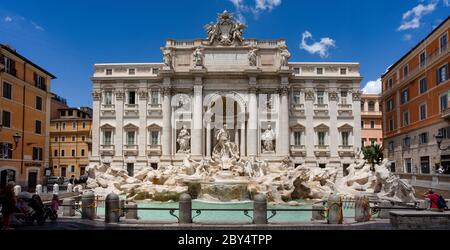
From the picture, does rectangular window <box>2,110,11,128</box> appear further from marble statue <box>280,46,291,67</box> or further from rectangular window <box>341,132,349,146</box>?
rectangular window <box>341,132,349,146</box>

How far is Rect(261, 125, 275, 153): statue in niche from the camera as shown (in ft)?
122

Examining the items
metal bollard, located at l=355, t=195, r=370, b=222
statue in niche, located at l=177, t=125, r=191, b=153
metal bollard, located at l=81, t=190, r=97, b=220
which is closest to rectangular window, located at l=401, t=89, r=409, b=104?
statue in niche, located at l=177, t=125, r=191, b=153

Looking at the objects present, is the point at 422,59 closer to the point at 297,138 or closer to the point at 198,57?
the point at 297,138

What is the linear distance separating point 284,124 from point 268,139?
2.39 meters

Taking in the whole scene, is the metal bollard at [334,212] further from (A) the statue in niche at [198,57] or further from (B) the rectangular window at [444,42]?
(A) the statue in niche at [198,57]

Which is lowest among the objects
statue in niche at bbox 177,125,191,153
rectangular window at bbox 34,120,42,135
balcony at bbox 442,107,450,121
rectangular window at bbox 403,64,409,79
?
statue in niche at bbox 177,125,191,153

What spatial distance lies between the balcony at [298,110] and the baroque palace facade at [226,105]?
0.38ft

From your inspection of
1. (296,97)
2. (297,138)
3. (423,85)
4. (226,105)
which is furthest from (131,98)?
(423,85)

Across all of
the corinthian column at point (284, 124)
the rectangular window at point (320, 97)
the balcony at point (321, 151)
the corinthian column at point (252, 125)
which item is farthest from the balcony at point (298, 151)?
the rectangular window at point (320, 97)

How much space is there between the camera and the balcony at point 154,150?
38469 mm

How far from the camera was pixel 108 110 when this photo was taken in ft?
130

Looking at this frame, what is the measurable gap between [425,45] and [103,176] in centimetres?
3382

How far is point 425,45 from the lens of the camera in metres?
35.1

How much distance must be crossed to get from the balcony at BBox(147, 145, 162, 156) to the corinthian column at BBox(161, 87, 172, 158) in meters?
1.08
